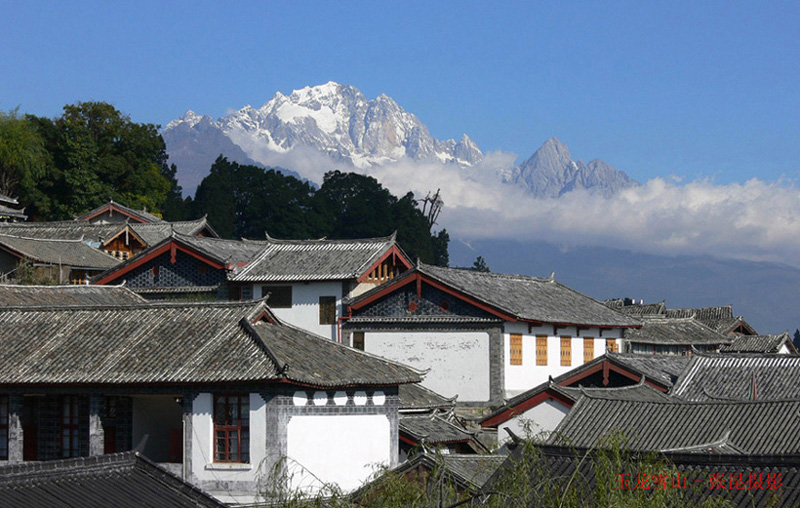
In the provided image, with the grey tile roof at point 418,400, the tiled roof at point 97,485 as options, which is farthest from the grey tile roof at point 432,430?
the tiled roof at point 97,485

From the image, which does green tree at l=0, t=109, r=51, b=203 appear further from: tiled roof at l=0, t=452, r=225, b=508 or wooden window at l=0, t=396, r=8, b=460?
tiled roof at l=0, t=452, r=225, b=508

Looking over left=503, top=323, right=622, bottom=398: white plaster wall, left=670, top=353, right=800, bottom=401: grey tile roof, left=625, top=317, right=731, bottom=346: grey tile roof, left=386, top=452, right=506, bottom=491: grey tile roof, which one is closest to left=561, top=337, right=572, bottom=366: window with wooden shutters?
left=503, top=323, right=622, bottom=398: white plaster wall

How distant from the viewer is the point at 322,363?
29.1m

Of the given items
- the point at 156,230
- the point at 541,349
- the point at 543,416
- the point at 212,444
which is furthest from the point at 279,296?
the point at 212,444

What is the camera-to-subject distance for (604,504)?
1259cm

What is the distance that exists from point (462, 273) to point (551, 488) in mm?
32355

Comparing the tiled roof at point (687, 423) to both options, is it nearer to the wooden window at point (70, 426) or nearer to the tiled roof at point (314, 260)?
the wooden window at point (70, 426)

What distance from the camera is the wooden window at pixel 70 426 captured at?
29.0 m

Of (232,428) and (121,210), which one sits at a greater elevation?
(121,210)

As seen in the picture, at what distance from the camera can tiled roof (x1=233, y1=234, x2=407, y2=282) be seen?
151 feet

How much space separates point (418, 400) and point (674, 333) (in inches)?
1213

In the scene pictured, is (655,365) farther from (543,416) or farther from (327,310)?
(327,310)

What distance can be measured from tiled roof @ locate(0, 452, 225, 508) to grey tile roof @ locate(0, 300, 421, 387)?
395 inches

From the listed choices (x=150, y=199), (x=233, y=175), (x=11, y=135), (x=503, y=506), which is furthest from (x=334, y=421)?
(x=233, y=175)
